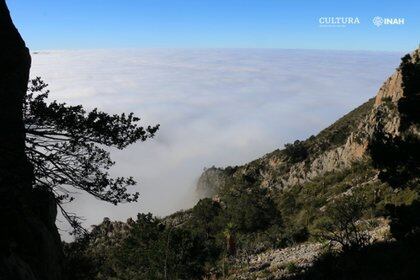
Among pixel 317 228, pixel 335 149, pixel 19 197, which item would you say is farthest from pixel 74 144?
pixel 335 149

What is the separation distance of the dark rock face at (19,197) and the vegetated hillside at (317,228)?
2.61 m

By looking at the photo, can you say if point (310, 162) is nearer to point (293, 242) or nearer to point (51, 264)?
point (293, 242)

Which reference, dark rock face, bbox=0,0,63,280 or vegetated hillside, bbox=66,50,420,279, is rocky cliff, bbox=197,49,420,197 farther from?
dark rock face, bbox=0,0,63,280

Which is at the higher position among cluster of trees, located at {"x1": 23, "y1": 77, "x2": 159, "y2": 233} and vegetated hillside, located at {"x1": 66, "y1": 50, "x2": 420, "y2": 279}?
cluster of trees, located at {"x1": 23, "y1": 77, "x2": 159, "y2": 233}

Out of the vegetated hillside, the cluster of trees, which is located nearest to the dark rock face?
the cluster of trees

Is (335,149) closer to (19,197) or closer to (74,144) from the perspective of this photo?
(74,144)

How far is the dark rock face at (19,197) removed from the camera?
8.72 m

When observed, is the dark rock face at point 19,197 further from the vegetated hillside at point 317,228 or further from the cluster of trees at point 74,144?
the vegetated hillside at point 317,228

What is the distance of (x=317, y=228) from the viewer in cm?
3881

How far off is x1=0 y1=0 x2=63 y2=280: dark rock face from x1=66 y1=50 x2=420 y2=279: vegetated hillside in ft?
8.55

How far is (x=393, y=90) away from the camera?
75.2 meters

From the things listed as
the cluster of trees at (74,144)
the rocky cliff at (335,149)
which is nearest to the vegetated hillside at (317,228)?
the rocky cliff at (335,149)

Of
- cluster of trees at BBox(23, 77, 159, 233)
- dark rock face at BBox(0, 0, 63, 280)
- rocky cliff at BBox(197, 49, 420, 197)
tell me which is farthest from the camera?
rocky cliff at BBox(197, 49, 420, 197)

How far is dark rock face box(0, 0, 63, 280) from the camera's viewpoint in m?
8.72
